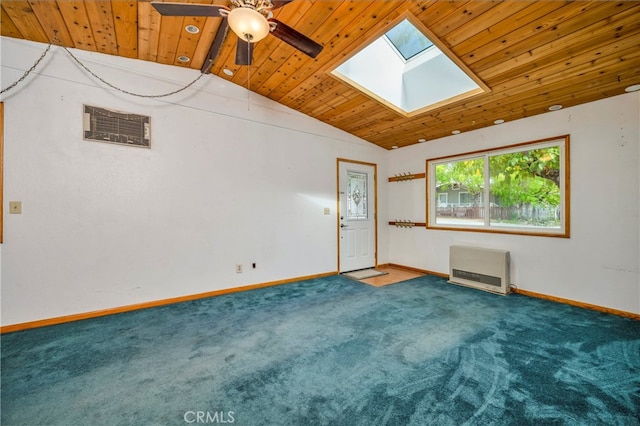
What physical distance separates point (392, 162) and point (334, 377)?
466 centimetres

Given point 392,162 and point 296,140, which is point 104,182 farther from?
point 392,162

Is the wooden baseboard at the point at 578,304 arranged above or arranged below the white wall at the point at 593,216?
below

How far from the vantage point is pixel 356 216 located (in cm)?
529

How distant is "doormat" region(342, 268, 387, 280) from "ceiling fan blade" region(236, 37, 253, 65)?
3709 millimetres

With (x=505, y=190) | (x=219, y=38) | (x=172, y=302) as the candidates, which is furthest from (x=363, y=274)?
(x=219, y=38)

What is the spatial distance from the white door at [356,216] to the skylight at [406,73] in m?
1.59

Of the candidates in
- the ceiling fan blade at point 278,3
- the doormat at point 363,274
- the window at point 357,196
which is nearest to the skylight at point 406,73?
the ceiling fan blade at point 278,3

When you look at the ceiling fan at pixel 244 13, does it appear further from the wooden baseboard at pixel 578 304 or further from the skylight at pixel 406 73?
the wooden baseboard at pixel 578 304

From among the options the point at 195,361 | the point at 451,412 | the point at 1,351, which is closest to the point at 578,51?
the point at 451,412

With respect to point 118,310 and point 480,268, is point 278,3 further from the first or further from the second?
point 480,268

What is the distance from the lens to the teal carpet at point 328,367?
62.6 inches

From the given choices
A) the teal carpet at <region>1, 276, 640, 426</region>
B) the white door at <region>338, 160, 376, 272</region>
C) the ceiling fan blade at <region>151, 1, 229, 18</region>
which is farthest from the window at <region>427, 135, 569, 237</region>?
the ceiling fan blade at <region>151, 1, 229, 18</region>

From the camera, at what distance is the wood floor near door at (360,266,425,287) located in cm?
445

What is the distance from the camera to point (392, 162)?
18.7 feet
